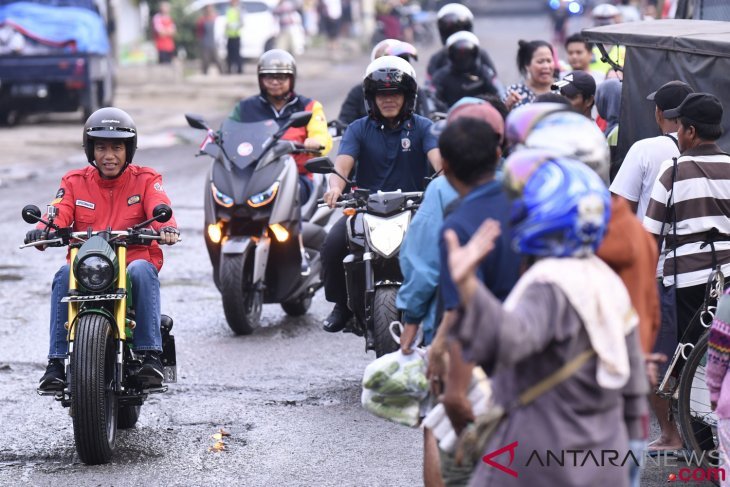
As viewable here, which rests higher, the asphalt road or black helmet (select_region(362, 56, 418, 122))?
black helmet (select_region(362, 56, 418, 122))

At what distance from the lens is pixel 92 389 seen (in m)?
6.23

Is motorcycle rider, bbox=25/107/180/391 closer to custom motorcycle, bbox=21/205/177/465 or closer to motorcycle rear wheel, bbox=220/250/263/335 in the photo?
custom motorcycle, bbox=21/205/177/465

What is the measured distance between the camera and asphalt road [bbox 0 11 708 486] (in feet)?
21.0

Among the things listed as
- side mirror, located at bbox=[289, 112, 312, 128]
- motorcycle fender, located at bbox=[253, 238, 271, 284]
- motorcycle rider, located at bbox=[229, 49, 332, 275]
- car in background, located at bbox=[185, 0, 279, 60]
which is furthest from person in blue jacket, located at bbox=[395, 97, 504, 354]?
car in background, located at bbox=[185, 0, 279, 60]

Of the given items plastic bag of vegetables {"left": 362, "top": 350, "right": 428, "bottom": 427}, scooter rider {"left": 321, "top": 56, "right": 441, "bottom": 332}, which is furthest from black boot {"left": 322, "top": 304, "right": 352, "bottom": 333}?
plastic bag of vegetables {"left": 362, "top": 350, "right": 428, "bottom": 427}

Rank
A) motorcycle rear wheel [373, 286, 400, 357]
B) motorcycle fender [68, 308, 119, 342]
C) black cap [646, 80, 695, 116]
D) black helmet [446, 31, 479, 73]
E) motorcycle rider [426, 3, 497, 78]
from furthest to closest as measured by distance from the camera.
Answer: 1. motorcycle rider [426, 3, 497, 78]
2. black helmet [446, 31, 479, 73]
3. motorcycle rear wheel [373, 286, 400, 357]
4. black cap [646, 80, 695, 116]
5. motorcycle fender [68, 308, 119, 342]

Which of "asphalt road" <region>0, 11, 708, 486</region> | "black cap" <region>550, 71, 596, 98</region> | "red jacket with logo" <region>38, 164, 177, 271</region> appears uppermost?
"black cap" <region>550, 71, 596, 98</region>

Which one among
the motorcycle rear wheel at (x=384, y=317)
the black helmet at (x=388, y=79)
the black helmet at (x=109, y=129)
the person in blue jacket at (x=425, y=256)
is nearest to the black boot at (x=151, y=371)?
the black helmet at (x=109, y=129)

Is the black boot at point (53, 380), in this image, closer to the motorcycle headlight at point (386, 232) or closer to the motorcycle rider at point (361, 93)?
the motorcycle headlight at point (386, 232)

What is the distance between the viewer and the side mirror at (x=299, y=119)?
8.91m

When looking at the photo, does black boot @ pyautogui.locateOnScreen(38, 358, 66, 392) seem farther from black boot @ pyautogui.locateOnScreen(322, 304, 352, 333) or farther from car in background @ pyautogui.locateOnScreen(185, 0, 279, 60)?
car in background @ pyautogui.locateOnScreen(185, 0, 279, 60)

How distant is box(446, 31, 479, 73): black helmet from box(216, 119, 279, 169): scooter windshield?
10.4 ft

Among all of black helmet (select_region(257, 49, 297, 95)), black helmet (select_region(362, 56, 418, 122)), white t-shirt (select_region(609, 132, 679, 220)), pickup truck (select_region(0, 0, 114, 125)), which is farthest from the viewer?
pickup truck (select_region(0, 0, 114, 125))

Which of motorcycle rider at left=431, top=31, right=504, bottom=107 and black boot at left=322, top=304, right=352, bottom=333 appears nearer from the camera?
black boot at left=322, top=304, right=352, bottom=333
